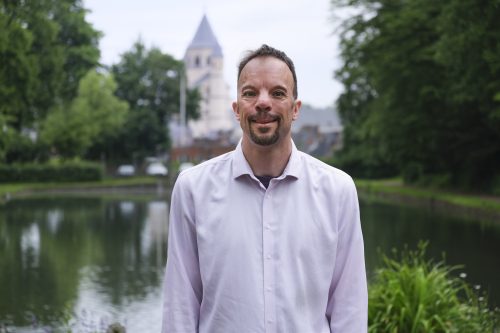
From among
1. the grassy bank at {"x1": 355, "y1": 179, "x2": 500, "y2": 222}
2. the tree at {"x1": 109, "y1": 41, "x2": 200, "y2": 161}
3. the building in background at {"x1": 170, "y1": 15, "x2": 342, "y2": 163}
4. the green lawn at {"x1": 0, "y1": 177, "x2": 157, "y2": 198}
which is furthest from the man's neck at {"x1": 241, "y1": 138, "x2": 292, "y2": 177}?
the building in background at {"x1": 170, "y1": 15, "x2": 342, "y2": 163}

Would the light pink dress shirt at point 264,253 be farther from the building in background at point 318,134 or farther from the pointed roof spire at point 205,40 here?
the pointed roof spire at point 205,40

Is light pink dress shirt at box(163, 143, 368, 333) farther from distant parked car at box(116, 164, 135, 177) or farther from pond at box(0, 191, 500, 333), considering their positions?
distant parked car at box(116, 164, 135, 177)

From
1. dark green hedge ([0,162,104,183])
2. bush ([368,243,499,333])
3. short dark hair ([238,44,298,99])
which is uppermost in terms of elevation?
short dark hair ([238,44,298,99])

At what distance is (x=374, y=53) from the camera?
36.9 m

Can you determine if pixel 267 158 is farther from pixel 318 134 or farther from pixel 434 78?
Result: pixel 318 134

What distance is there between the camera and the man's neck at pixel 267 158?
3260mm

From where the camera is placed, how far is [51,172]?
6262 cm

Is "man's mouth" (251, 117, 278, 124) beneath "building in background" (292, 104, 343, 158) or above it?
above

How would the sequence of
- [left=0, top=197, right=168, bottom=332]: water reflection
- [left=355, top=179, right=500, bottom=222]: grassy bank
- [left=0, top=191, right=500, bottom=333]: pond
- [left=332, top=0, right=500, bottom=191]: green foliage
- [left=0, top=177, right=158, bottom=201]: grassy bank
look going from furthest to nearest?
[left=0, top=177, right=158, bottom=201]: grassy bank, [left=355, top=179, right=500, bottom=222]: grassy bank, [left=332, top=0, right=500, bottom=191]: green foliage, [left=0, top=191, right=500, bottom=333]: pond, [left=0, top=197, right=168, bottom=332]: water reflection

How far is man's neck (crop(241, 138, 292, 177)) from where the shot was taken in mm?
3260

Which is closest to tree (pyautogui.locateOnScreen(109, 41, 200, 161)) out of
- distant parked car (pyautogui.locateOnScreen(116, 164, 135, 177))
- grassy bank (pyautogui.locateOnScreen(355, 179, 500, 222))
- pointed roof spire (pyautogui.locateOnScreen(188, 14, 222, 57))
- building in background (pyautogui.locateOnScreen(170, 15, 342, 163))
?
distant parked car (pyautogui.locateOnScreen(116, 164, 135, 177))

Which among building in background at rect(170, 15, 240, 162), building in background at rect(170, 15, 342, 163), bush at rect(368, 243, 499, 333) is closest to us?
bush at rect(368, 243, 499, 333)

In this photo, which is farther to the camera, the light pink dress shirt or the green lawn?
the green lawn

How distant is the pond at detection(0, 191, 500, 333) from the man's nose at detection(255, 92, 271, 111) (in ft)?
20.1
